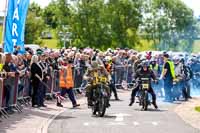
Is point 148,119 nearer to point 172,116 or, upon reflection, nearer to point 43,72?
point 172,116

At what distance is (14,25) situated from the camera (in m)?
21.9

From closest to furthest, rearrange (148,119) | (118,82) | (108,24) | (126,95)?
1. (148,119)
2. (126,95)
3. (118,82)
4. (108,24)

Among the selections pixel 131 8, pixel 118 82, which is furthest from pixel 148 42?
pixel 118 82

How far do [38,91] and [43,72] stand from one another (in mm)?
735

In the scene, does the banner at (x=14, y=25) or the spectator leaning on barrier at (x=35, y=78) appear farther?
the spectator leaning on barrier at (x=35, y=78)

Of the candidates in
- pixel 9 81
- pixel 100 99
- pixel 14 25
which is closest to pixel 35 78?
pixel 14 25

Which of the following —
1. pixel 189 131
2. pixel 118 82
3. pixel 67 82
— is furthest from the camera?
pixel 118 82

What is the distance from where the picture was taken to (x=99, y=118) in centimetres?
1964

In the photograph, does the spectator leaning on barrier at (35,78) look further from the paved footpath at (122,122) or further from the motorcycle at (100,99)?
the motorcycle at (100,99)

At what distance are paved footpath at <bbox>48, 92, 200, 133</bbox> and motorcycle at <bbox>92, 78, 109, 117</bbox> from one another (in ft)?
0.85

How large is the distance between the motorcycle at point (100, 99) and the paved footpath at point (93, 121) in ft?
0.98

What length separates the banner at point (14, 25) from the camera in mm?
21625

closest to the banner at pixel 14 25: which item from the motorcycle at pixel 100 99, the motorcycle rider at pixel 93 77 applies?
the motorcycle rider at pixel 93 77

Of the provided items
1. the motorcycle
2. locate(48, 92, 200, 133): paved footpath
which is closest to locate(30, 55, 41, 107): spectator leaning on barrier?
locate(48, 92, 200, 133): paved footpath
